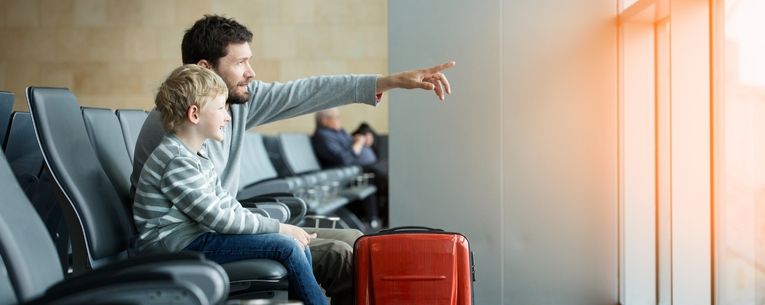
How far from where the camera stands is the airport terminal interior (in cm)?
222

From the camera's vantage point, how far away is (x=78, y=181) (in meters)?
2.24

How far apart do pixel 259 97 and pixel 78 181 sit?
0.95 metres

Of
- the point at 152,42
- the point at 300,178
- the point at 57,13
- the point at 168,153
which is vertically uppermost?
the point at 57,13

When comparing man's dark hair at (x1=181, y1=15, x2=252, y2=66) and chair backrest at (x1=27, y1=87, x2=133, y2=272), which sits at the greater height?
man's dark hair at (x1=181, y1=15, x2=252, y2=66)

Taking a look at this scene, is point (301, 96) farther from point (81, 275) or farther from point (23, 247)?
point (81, 275)

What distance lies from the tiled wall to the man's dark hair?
364 inches

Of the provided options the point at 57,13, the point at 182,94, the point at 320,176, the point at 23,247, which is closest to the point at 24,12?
the point at 57,13

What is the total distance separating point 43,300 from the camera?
1.45 metres

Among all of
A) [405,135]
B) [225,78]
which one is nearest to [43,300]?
[225,78]

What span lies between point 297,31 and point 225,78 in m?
9.64

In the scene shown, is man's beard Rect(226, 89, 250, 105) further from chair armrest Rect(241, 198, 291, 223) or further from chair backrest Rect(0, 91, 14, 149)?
chair backrest Rect(0, 91, 14, 149)

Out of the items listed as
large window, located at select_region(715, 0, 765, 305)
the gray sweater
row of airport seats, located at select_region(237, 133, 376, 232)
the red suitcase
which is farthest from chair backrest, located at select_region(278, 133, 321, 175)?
large window, located at select_region(715, 0, 765, 305)

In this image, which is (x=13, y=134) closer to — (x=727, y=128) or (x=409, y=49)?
(x=409, y=49)

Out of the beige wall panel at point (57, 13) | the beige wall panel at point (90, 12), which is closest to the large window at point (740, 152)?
the beige wall panel at point (90, 12)
